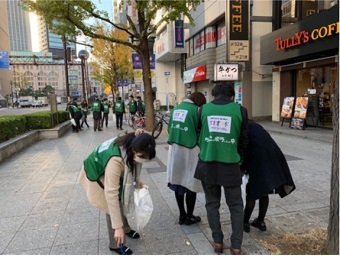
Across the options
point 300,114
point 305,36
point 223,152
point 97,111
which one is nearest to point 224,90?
point 223,152

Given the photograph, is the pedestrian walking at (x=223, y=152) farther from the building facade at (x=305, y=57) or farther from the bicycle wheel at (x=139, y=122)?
the bicycle wheel at (x=139, y=122)

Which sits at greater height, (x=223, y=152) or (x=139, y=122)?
(x=223, y=152)

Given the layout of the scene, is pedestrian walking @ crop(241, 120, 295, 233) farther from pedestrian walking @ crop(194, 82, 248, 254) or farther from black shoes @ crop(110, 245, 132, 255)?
black shoes @ crop(110, 245, 132, 255)

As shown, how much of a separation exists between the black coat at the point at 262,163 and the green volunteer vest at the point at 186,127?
0.65m

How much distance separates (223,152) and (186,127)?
0.87 meters

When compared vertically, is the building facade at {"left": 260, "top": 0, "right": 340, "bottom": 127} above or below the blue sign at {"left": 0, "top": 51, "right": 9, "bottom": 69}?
below

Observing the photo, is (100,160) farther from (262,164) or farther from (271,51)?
(271,51)

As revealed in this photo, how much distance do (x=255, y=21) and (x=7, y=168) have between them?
13394 millimetres

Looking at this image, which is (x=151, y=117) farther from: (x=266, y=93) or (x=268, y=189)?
(x=268, y=189)

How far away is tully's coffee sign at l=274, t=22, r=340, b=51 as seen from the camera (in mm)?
10305

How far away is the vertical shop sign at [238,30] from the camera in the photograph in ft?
47.2

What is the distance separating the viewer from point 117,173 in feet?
8.33

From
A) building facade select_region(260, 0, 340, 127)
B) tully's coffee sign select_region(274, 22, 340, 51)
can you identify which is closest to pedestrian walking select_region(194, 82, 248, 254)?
building facade select_region(260, 0, 340, 127)

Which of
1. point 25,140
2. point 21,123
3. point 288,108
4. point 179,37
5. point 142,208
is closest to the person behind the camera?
point 142,208
